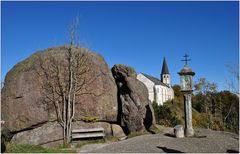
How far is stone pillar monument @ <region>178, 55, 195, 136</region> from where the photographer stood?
14.5 metres

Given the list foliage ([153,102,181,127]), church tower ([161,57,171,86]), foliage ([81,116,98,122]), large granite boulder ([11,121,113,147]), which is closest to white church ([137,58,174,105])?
church tower ([161,57,171,86])

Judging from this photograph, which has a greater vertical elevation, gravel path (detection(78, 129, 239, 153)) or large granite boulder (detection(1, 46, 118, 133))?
large granite boulder (detection(1, 46, 118, 133))

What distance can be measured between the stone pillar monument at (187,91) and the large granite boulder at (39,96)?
4.49 metres

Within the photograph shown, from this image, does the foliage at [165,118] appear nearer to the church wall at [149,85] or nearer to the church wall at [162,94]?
the church wall at [162,94]

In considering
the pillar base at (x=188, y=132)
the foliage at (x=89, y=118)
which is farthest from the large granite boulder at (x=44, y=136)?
the pillar base at (x=188, y=132)

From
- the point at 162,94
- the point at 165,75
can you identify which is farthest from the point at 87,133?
the point at 165,75

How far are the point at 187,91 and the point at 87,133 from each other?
19.4 ft

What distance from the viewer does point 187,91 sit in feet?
48.6

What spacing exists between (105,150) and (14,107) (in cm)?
662

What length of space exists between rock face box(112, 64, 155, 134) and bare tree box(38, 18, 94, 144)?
2034 millimetres

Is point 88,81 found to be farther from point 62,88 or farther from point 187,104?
point 187,104

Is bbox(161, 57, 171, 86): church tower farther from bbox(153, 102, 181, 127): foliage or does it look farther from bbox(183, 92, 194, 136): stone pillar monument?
bbox(183, 92, 194, 136): stone pillar monument

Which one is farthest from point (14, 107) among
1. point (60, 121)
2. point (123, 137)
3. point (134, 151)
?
point (134, 151)

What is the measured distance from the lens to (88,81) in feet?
56.1
